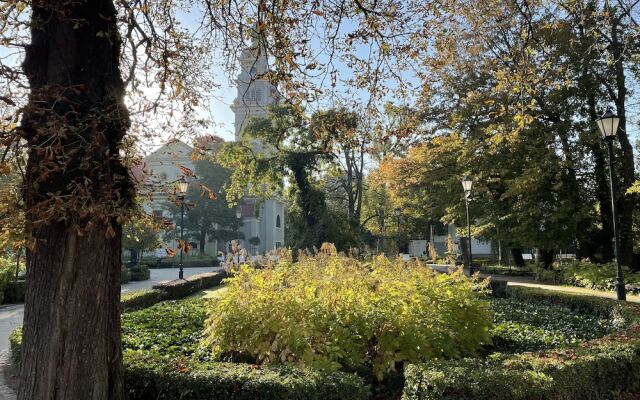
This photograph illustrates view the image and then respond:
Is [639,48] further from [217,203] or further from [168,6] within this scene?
[217,203]

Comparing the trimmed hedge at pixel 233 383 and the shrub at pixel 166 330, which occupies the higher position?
the trimmed hedge at pixel 233 383

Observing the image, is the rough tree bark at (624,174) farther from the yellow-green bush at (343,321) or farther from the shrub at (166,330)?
the shrub at (166,330)

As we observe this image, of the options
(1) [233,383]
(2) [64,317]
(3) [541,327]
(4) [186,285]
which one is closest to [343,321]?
(1) [233,383]

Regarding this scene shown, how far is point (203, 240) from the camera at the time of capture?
47.7 metres

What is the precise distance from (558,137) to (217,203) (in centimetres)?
A: 3510

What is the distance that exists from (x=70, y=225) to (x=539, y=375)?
375 centimetres

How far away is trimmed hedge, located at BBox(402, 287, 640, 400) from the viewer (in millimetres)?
3682

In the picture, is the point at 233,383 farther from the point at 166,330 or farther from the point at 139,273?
the point at 139,273

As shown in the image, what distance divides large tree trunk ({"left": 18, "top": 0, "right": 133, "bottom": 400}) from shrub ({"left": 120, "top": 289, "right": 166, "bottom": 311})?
755cm

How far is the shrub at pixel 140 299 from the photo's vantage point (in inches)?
414

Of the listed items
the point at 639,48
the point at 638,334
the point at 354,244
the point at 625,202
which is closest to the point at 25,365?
the point at 638,334

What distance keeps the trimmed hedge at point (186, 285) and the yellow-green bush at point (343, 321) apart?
8.45 m

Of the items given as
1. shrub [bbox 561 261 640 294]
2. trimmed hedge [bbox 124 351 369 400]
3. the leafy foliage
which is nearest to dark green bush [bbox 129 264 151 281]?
the leafy foliage

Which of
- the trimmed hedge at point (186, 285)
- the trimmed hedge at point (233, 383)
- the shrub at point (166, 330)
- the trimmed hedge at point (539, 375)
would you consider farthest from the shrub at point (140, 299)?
the trimmed hedge at point (539, 375)
